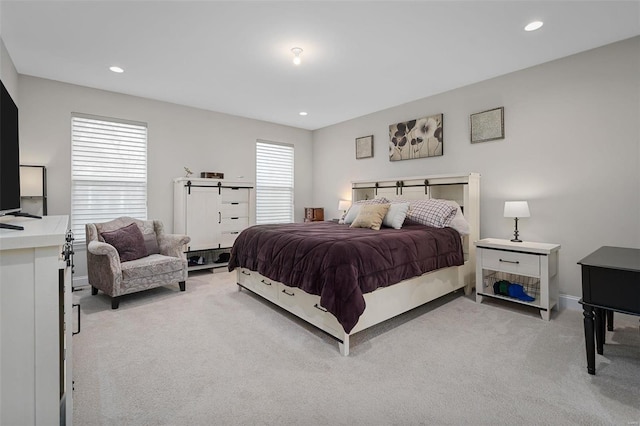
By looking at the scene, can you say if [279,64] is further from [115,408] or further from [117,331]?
[115,408]

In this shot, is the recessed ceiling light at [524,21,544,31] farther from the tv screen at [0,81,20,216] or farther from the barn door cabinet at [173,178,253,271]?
the barn door cabinet at [173,178,253,271]

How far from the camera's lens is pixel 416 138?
4.47 metres

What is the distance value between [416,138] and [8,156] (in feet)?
14.0

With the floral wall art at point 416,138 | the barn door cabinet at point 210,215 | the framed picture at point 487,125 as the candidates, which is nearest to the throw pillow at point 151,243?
the barn door cabinet at point 210,215

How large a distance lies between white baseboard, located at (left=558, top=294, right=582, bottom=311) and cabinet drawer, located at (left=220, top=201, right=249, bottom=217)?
13.9 ft

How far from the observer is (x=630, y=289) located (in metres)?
1.73

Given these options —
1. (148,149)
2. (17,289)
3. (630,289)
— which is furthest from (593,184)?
(148,149)

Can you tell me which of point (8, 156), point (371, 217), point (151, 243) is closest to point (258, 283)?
→ point (371, 217)

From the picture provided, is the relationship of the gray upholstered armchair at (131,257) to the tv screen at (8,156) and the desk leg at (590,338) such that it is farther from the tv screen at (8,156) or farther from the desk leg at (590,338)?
the desk leg at (590,338)

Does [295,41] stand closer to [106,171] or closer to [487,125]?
[487,125]

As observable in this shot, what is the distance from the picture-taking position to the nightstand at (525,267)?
2.85m

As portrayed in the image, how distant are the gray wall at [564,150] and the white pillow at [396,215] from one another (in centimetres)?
109

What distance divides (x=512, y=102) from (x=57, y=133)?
5501 mm

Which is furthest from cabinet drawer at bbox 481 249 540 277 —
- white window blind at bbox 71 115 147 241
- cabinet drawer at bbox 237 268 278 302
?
white window blind at bbox 71 115 147 241
